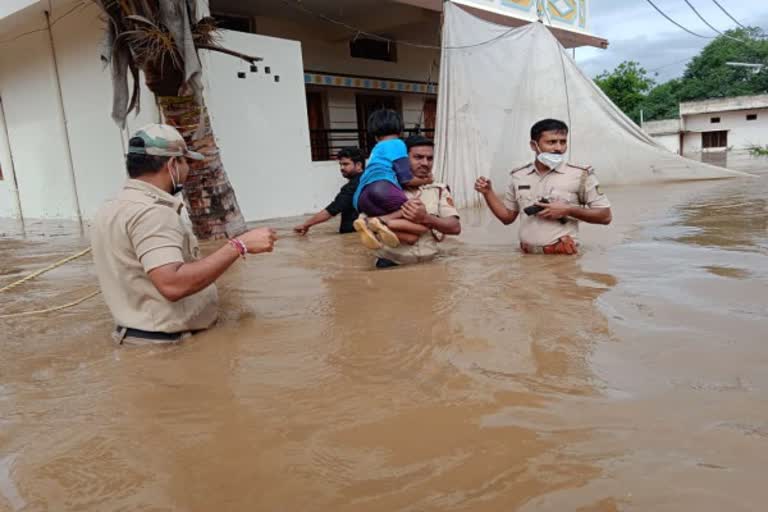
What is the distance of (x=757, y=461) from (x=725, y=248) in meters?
2.96

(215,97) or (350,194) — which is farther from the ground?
(215,97)

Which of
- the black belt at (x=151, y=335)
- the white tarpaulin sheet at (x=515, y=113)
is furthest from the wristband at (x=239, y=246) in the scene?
the white tarpaulin sheet at (x=515, y=113)

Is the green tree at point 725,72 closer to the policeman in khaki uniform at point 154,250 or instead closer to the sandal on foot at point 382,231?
the sandal on foot at point 382,231

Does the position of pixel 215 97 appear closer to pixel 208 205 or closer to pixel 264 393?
pixel 208 205

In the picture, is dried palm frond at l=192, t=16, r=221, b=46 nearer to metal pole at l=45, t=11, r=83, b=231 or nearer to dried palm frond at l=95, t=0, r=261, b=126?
dried palm frond at l=95, t=0, r=261, b=126

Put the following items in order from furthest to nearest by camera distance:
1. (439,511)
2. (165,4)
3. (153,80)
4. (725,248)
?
(153,80), (165,4), (725,248), (439,511)

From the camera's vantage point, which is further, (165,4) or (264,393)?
(165,4)

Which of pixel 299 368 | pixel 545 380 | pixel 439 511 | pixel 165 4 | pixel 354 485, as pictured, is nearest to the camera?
pixel 439 511

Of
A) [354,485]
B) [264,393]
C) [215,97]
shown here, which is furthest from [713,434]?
[215,97]

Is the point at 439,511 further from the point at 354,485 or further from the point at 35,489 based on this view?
the point at 35,489

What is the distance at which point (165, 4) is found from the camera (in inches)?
187

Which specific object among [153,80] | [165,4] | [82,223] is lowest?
[82,223]

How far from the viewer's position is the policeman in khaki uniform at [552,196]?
3.67m

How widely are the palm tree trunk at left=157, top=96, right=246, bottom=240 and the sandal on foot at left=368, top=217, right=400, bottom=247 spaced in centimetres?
237
